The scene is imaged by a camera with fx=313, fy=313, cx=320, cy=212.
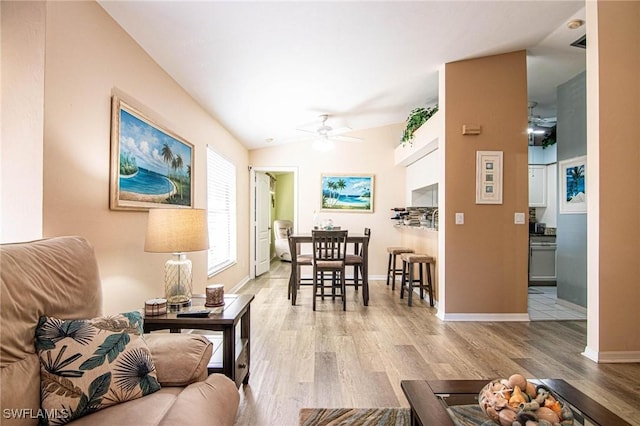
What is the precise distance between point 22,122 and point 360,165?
494 centimetres

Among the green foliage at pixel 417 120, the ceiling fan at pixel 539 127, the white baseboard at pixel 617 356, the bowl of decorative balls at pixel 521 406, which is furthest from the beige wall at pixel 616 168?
the ceiling fan at pixel 539 127

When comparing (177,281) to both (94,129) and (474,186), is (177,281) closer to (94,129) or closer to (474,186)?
(94,129)

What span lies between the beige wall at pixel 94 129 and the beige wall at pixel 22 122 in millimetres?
33

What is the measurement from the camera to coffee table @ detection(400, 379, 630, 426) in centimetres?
112

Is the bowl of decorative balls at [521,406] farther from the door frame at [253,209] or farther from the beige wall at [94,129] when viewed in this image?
the door frame at [253,209]

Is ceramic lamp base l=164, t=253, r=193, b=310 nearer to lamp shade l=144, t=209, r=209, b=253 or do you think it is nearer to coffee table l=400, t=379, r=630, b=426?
lamp shade l=144, t=209, r=209, b=253

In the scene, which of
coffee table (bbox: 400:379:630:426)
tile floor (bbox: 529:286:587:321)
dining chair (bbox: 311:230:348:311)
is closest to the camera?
coffee table (bbox: 400:379:630:426)

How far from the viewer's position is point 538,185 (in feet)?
18.1

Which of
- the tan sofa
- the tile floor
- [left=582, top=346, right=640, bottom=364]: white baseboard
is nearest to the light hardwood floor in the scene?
[left=582, top=346, right=640, bottom=364]: white baseboard

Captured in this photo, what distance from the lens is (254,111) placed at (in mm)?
3920

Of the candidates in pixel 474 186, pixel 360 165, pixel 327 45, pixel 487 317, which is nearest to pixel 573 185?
pixel 474 186

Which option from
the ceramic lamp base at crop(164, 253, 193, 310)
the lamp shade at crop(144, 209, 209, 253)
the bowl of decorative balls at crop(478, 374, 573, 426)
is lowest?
the bowl of decorative balls at crop(478, 374, 573, 426)

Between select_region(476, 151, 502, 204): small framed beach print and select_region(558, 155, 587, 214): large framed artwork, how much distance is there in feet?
3.71

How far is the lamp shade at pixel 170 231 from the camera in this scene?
179 centimetres
